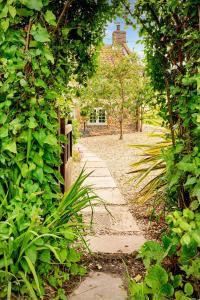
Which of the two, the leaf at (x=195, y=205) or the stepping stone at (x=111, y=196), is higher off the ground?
the leaf at (x=195, y=205)

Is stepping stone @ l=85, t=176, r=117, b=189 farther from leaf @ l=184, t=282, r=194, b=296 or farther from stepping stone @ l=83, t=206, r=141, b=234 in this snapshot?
leaf @ l=184, t=282, r=194, b=296

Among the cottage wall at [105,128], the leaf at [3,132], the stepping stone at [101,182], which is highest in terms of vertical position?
the leaf at [3,132]

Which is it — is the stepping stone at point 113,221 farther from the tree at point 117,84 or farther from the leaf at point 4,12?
the tree at point 117,84

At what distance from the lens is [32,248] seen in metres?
2.42

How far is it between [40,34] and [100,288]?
5.96ft

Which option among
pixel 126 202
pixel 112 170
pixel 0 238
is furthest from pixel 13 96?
pixel 112 170

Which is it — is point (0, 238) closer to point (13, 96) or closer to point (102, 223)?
point (13, 96)

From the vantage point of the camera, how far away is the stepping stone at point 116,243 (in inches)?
133

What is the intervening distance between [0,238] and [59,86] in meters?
1.18

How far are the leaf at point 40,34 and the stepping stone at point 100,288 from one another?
175 cm

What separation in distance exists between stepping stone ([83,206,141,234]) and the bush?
3.56 ft

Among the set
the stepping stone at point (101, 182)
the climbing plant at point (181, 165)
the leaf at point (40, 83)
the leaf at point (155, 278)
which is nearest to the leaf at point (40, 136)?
the leaf at point (40, 83)

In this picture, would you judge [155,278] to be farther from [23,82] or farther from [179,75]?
[23,82]

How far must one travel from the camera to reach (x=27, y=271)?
2406 mm
